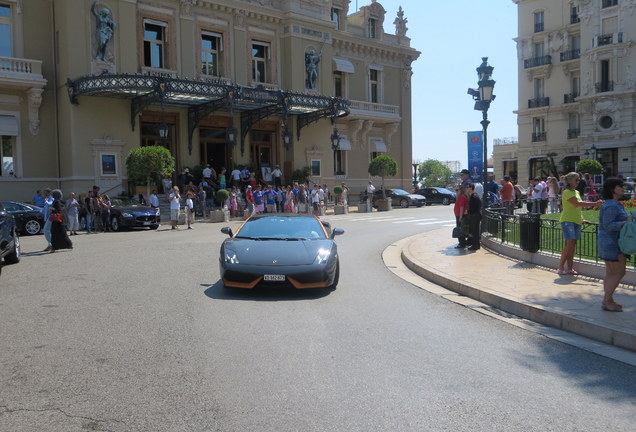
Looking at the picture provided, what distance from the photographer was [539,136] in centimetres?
5828

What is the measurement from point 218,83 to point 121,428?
88.9 feet

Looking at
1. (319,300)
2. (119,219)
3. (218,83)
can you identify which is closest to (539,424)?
(319,300)

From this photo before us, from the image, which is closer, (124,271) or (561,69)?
(124,271)

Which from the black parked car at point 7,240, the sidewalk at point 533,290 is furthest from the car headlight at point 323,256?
the black parked car at point 7,240

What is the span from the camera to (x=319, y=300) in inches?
340

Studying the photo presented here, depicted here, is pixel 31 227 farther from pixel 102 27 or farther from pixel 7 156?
pixel 102 27

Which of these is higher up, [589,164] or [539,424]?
[589,164]

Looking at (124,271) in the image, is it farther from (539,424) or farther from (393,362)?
(539,424)

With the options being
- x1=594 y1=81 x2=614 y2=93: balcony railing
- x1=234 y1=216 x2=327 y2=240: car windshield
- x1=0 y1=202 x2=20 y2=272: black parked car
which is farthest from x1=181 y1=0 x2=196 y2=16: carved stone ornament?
x1=594 y1=81 x2=614 y2=93: balcony railing

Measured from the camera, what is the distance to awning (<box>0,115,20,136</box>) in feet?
87.5

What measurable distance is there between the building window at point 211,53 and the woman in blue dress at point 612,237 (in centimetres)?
2877

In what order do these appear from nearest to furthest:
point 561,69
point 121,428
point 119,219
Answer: point 121,428 < point 119,219 < point 561,69

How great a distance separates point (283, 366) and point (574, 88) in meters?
58.5

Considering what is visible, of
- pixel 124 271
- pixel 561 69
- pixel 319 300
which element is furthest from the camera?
pixel 561 69
